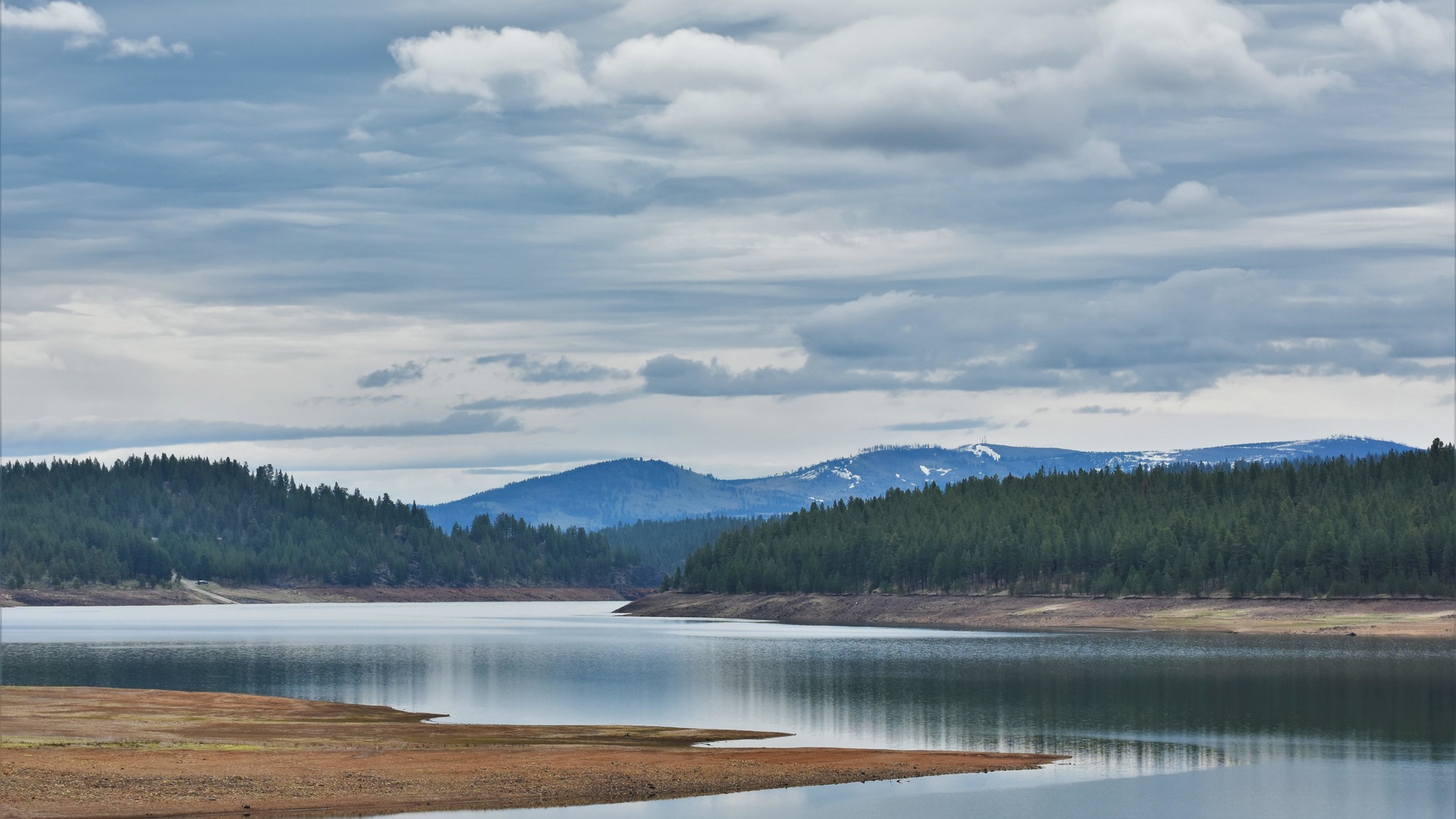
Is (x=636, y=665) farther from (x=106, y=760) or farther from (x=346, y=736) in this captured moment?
(x=106, y=760)

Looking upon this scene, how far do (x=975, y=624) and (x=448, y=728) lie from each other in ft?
420

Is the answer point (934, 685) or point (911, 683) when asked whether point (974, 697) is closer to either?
point (934, 685)

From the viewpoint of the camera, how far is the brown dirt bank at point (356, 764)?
46.1m

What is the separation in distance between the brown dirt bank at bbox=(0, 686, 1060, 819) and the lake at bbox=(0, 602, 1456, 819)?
2342 mm

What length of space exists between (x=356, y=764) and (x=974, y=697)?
38.4 metres

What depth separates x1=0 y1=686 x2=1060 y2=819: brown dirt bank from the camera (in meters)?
46.1

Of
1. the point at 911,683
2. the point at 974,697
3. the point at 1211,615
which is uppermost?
the point at 974,697

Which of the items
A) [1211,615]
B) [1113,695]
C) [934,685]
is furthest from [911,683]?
[1211,615]

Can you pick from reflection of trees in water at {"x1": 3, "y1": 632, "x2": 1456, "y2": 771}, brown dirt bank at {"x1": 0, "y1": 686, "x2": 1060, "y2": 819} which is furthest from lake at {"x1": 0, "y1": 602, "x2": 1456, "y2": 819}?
brown dirt bank at {"x1": 0, "y1": 686, "x2": 1060, "y2": 819}

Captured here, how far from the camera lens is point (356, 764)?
5278cm

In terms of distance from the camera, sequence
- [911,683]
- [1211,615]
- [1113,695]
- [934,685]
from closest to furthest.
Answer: [1113,695] → [934,685] → [911,683] → [1211,615]

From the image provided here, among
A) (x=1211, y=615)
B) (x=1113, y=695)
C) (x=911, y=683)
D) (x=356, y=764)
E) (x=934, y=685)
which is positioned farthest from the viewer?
(x=1211, y=615)

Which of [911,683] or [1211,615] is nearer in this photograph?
[911,683]

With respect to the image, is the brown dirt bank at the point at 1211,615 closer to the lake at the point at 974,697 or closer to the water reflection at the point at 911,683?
the lake at the point at 974,697
